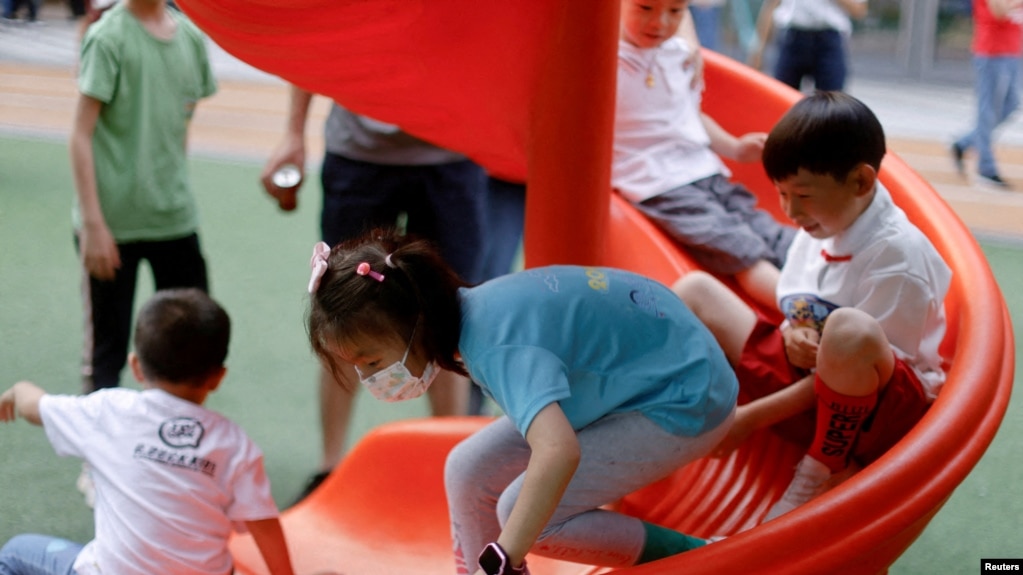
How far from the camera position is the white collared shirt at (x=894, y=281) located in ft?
5.54

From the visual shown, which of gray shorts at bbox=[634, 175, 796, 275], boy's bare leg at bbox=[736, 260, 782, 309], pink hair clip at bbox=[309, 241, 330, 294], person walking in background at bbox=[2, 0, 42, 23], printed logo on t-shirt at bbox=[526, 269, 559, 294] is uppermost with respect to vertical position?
pink hair clip at bbox=[309, 241, 330, 294]

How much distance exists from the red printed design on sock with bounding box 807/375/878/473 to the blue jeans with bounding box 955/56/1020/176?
3252 mm

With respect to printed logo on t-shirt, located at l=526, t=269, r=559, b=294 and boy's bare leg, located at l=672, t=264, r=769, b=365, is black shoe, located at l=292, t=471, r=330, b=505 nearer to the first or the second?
boy's bare leg, located at l=672, t=264, r=769, b=365

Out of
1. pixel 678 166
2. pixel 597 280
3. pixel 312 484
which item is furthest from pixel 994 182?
pixel 597 280

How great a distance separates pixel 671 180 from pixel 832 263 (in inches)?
23.4

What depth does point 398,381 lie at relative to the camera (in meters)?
1.36

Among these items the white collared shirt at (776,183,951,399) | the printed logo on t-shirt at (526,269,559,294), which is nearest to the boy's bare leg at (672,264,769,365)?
the white collared shirt at (776,183,951,399)

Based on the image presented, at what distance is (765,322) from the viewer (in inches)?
74.2

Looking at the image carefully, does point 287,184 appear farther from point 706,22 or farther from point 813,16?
point 706,22

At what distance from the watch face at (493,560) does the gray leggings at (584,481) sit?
208 millimetres

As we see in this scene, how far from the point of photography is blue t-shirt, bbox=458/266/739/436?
51.8 inches

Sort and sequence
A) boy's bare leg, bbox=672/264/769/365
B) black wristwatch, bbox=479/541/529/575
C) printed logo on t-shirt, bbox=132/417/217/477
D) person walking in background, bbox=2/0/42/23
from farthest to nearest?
person walking in background, bbox=2/0/42/23
boy's bare leg, bbox=672/264/769/365
printed logo on t-shirt, bbox=132/417/217/477
black wristwatch, bbox=479/541/529/575

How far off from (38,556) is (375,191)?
2.81 feet

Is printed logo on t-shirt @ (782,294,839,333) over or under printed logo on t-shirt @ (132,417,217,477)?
over
